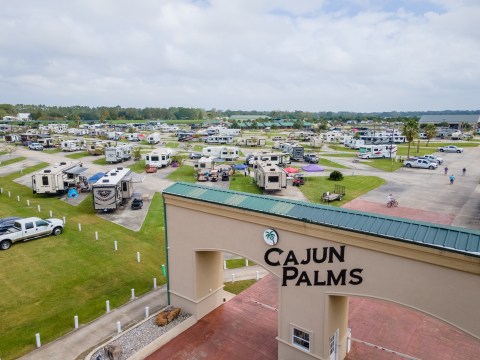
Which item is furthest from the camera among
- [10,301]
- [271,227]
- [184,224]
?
[10,301]

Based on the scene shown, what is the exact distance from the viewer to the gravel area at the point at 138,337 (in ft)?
47.7

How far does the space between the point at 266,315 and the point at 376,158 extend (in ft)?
202

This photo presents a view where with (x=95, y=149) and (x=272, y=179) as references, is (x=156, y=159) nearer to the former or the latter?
(x=95, y=149)

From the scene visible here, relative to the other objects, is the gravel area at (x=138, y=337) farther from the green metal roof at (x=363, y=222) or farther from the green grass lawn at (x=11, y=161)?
the green grass lawn at (x=11, y=161)

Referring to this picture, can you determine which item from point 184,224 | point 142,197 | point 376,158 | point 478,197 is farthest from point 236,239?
point 376,158

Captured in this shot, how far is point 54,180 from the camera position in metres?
41.3

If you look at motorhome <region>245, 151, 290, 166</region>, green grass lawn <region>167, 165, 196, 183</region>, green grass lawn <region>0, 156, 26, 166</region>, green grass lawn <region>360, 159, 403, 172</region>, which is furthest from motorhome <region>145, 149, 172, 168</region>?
green grass lawn <region>360, 159, 403, 172</region>

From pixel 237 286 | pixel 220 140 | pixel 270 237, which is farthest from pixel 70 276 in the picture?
pixel 220 140

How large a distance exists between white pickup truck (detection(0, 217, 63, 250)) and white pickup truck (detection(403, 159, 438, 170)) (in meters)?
56.1

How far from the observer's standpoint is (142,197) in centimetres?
3969

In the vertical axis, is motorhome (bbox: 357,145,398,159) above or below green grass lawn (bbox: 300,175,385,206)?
above

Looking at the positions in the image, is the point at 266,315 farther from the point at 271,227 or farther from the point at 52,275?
the point at 52,275

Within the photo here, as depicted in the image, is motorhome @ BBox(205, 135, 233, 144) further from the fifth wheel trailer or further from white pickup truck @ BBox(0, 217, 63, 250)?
white pickup truck @ BBox(0, 217, 63, 250)

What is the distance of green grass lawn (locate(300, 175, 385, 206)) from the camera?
136ft
